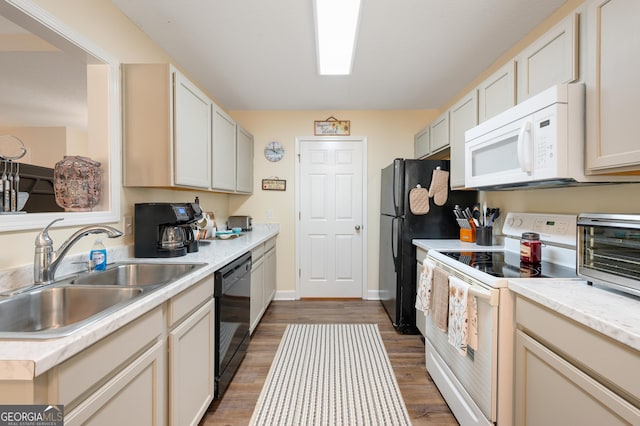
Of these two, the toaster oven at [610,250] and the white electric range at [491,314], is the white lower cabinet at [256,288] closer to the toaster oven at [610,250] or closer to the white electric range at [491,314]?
the white electric range at [491,314]

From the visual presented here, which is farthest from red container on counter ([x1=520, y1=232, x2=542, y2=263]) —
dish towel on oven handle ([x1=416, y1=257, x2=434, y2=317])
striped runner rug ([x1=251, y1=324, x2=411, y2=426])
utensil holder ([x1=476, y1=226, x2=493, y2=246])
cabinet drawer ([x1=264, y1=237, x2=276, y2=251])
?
cabinet drawer ([x1=264, y1=237, x2=276, y2=251])

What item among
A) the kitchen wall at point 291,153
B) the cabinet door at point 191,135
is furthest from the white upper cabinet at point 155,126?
the kitchen wall at point 291,153

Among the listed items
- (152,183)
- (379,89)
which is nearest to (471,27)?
(379,89)

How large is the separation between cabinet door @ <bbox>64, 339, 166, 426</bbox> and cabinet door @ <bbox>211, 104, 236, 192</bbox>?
5.17 ft

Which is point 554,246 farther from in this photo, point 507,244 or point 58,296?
point 58,296

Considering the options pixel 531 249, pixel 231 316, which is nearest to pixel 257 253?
pixel 231 316

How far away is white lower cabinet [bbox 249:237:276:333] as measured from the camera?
2.60 meters

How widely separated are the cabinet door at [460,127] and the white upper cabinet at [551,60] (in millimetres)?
520

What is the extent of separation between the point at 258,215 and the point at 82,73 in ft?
7.32

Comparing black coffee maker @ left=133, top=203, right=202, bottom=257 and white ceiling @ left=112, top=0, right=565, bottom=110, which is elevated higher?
white ceiling @ left=112, top=0, right=565, bottom=110

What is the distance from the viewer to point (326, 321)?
3.08 meters

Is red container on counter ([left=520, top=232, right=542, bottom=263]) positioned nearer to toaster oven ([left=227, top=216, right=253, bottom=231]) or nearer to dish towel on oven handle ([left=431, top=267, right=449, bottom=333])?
dish towel on oven handle ([left=431, top=267, right=449, bottom=333])

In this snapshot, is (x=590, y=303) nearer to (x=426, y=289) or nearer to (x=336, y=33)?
(x=426, y=289)

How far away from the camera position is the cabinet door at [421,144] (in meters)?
3.26
